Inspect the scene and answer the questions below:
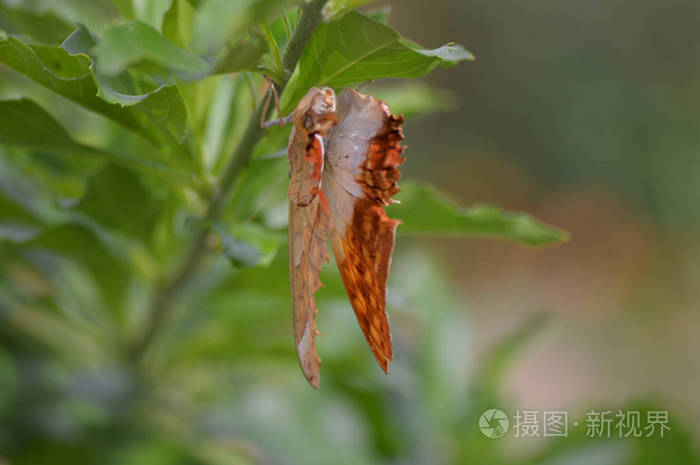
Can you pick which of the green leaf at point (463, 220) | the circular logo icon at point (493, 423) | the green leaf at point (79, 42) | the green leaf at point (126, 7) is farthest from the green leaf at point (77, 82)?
the circular logo icon at point (493, 423)

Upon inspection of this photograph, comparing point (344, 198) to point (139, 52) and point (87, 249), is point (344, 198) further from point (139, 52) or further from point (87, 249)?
point (87, 249)

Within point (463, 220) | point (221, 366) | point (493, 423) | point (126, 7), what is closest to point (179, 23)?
point (126, 7)

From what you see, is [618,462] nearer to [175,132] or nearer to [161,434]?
[161,434]

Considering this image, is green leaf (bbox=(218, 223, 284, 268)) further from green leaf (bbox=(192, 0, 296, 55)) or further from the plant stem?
green leaf (bbox=(192, 0, 296, 55))

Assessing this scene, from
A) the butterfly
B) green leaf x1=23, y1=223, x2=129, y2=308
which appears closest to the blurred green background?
green leaf x1=23, y1=223, x2=129, y2=308

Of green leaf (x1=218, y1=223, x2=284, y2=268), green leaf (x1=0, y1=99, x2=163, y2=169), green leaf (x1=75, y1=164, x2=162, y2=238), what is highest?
green leaf (x1=0, y1=99, x2=163, y2=169)

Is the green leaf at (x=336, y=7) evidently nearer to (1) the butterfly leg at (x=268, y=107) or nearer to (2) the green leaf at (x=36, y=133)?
(1) the butterfly leg at (x=268, y=107)


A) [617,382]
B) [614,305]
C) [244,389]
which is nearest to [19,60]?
[244,389]
